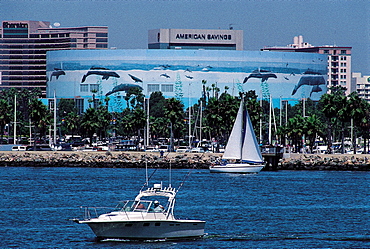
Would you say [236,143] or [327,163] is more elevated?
[236,143]

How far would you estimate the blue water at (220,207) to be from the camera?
42.8 meters

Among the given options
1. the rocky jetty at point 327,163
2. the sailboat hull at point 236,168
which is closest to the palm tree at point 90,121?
the rocky jetty at point 327,163

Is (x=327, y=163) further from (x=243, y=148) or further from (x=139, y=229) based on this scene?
(x=139, y=229)

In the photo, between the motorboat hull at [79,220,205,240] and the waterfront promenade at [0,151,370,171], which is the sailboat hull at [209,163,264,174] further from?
the motorboat hull at [79,220,205,240]

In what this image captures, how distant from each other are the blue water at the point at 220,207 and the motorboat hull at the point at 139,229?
409 mm

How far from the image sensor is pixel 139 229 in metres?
39.2

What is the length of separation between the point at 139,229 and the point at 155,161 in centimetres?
7159

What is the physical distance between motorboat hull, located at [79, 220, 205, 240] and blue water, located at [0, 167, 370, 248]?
409mm

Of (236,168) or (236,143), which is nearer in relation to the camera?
(236,168)

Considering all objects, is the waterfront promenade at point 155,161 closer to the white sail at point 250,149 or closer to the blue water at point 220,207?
the white sail at point 250,149

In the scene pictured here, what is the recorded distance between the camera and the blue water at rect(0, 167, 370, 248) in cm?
4281

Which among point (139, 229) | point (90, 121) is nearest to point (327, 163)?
point (90, 121)

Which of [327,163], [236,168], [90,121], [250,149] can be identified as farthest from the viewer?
[90,121]

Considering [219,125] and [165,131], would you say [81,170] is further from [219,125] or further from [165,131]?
[165,131]
